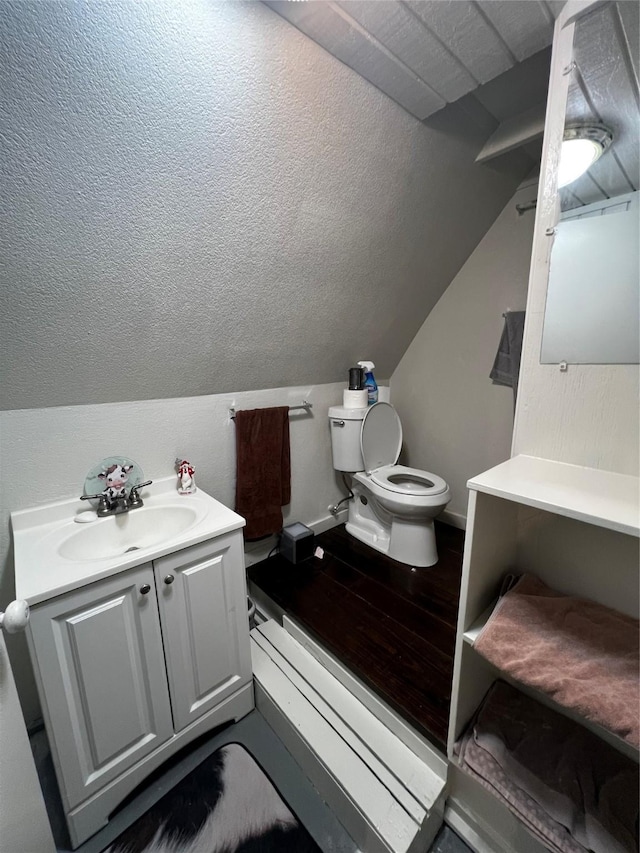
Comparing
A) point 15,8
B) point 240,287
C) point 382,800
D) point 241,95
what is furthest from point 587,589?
point 15,8

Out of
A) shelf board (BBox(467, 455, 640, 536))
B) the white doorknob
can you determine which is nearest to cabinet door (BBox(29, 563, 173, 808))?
the white doorknob

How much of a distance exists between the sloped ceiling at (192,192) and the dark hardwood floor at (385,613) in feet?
3.50

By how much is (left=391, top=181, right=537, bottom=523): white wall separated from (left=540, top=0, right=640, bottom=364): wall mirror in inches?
43.9

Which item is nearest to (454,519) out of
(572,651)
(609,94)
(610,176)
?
(572,651)

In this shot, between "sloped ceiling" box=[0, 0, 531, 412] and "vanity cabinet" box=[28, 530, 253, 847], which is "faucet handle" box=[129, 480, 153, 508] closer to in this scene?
"sloped ceiling" box=[0, 0, 531, 412]

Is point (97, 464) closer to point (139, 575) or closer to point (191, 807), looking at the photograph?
point (139, 575)

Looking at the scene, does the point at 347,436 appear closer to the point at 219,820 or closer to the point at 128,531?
the point at 128,531

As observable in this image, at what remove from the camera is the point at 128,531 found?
52.4 inches

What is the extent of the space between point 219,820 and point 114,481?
114 cm

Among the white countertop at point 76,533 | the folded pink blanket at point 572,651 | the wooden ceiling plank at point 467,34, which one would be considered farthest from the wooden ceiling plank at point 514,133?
the white countertop at point 76,533

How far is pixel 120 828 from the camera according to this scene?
3.36 feet

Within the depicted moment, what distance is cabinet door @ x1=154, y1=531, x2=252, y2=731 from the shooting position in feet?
3.60

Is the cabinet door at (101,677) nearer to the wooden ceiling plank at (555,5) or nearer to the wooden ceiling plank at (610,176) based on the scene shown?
the wooden ceiling plank at (610,176)

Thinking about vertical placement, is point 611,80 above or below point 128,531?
above
